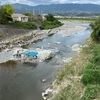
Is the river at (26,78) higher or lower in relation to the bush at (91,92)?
lower

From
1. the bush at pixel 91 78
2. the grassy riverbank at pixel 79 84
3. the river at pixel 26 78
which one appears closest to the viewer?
the grassy riverbank at pixel 79 84

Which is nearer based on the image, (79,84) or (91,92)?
(91,92)

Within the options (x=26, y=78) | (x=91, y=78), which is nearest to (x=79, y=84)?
(x=91, y=78)

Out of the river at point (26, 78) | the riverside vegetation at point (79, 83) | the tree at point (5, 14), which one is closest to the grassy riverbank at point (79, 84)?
the riverside vegetation at point (79, 83)

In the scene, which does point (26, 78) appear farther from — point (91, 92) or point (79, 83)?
point (91, 92)

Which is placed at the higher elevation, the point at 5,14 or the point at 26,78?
the point at 5,14

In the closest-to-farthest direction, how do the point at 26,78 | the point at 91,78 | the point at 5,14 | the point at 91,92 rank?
the point at 91,92 → the point at 91,78 → the point at 26,78 → the point at 5,14

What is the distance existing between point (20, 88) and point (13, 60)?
13.0 m

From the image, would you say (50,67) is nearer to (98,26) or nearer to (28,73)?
(28,73)

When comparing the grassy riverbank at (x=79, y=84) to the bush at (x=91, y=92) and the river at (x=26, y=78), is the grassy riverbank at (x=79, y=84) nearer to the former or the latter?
the bush at (x=91, y=92)

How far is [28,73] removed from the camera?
102 ft

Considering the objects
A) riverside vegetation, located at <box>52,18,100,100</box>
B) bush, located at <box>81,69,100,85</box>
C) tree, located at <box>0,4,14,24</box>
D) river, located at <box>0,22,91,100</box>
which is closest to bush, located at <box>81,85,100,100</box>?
riverside vegetation, located at <box>52,18,100,100</box>

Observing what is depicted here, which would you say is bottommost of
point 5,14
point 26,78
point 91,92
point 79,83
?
point 26,78

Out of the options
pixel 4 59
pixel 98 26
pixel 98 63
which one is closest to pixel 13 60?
pixel 4 59
